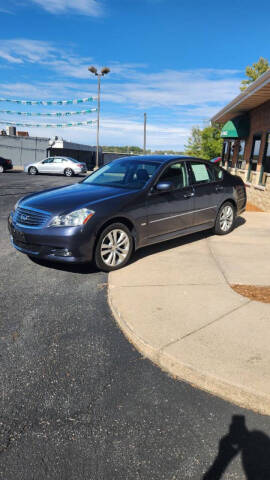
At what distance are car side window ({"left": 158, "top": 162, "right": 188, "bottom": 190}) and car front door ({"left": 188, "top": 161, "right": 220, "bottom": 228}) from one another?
0.21 m

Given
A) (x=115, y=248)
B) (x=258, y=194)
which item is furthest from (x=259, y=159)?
(x=115, y=248)

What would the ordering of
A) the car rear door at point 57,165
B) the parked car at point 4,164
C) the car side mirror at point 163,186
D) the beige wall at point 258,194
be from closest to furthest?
1. the car side mirror at point 163,186
2. the beige wall at point 258,194
3. the parked car at point 4,164
4. the car rear door at point 57,165

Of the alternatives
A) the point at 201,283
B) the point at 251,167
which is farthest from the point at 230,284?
the point at 251,167

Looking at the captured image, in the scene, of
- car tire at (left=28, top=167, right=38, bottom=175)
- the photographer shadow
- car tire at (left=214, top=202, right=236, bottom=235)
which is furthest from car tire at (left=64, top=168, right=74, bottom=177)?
the photographer shadow

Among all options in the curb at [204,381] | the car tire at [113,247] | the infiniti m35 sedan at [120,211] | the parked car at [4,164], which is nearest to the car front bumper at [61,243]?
the infiniti m35 sedan at [120,211]

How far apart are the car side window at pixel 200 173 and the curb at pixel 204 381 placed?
404 centimetres

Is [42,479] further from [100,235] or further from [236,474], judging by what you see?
[100,235]

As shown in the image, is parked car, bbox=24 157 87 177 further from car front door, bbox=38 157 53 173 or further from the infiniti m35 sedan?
the infiniti m35 sedan

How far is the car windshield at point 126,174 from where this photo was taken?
5703 millimetres

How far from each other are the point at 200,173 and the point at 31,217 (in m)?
3.40

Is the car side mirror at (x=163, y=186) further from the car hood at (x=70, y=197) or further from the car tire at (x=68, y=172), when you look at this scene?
the car tire at (x=68, y=172)

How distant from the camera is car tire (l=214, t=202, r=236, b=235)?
23.5 feet

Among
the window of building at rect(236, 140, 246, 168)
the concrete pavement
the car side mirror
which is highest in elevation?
the window of building at rect(236, 140, 246, 168)

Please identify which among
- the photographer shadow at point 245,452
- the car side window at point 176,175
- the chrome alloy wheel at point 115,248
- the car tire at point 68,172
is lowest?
the photographer shadow at point 245,452
